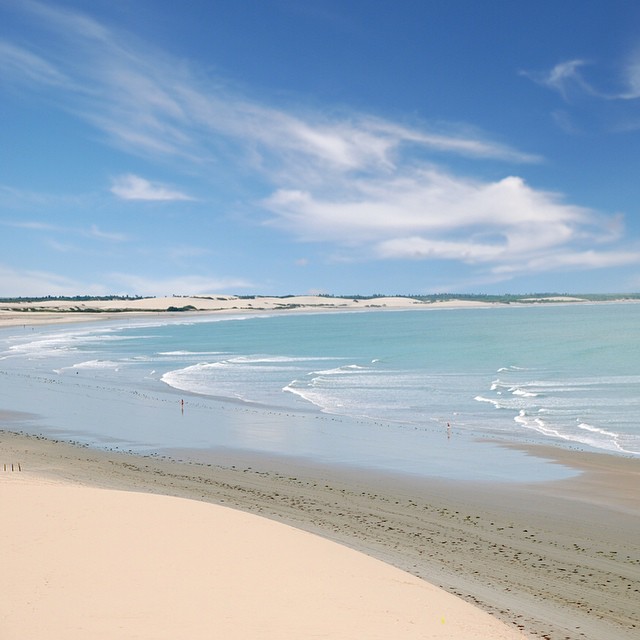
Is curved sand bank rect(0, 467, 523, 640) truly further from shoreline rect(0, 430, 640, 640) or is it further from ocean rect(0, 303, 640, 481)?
ocean rect(0, 303, 640, 481)

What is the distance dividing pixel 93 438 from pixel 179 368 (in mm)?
26044

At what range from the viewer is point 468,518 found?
14.9 m

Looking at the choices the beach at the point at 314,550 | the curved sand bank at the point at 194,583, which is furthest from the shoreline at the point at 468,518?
the curved sand bank at the point at 194,583

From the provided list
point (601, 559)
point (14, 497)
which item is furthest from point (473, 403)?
point (14, 497)

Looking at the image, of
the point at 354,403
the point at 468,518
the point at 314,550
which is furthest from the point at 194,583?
the point at 354,403

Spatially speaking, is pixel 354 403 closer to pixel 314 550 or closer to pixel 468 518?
pixel 468 518

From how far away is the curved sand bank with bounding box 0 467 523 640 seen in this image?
743 cm

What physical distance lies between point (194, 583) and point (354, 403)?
82.5 feet

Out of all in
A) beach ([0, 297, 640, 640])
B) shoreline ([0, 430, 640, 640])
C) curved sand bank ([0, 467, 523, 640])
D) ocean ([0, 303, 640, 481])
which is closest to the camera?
curved sand bank ([0, 467, 523, 640])

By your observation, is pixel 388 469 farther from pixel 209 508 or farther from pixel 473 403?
pixel 473 403

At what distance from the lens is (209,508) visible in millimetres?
12484

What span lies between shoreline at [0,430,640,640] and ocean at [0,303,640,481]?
175cm

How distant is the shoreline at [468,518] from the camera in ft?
33.5

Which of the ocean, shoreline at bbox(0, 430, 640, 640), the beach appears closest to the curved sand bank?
the beach
